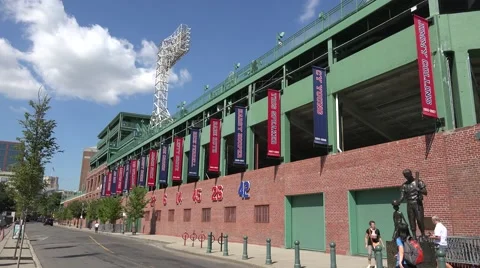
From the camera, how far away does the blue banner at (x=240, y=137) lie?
95.4ft

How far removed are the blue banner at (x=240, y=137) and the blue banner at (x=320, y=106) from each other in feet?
29.6

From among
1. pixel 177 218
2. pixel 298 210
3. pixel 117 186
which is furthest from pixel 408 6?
pixel 117 186

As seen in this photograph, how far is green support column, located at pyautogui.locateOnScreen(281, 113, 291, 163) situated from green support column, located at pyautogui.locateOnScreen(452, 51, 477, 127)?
35.5 ft

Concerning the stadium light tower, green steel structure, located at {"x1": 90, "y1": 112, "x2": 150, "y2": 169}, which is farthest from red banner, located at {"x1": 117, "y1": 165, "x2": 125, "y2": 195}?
green steel structure, located at {"x1": 90, "y1": 112, "x2": 150, "y2": 169}

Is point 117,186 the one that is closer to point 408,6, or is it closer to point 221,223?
point 221,223

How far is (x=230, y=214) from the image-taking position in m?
30.3

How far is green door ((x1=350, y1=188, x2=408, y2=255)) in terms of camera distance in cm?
1747

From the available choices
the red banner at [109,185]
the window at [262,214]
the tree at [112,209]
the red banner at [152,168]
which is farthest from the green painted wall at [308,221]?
the red banner at [109,185]

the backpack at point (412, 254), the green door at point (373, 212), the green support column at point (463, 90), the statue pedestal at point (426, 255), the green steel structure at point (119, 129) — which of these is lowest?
the statue pedestal at point (426, 255)

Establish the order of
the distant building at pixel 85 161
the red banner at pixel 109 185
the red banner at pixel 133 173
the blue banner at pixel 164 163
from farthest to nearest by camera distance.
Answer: the distant building at pixel 85 161
the red banner at pixel 109 185
the red banner at pixel 133 173
the blue banner at pixel 164 163

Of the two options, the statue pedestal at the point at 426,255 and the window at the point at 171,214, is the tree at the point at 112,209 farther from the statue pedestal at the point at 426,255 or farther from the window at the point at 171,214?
the statue pedestal at the point at 426,255

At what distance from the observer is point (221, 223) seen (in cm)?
3128

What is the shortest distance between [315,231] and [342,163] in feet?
14.2

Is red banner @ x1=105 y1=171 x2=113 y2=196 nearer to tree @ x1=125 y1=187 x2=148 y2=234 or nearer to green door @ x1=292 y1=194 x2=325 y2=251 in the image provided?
tree @ x1=125 y1=187 x2=148 y2=234
